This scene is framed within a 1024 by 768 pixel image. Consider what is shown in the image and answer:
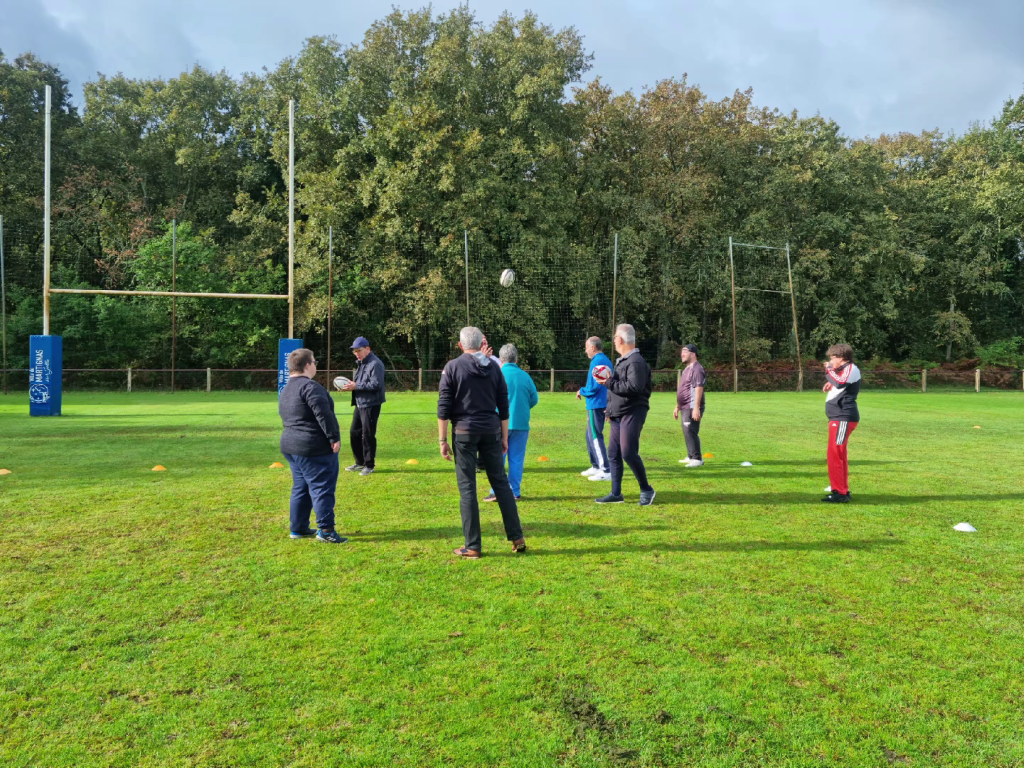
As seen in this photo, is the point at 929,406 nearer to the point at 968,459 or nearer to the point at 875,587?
the point at 968,459

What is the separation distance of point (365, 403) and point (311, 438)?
10.7 ft

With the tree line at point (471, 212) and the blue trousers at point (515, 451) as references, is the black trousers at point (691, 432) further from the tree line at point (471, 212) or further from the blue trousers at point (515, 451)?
the tree line at point (471, 212)

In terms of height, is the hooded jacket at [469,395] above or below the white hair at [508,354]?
below

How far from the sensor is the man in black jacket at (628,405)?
6.85 metres

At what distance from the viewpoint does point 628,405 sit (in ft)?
23.0

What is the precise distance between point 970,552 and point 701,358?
3145cm

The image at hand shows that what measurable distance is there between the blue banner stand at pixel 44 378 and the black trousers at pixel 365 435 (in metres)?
10.9

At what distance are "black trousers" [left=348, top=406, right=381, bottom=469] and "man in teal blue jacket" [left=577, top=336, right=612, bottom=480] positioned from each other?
8.81 feet

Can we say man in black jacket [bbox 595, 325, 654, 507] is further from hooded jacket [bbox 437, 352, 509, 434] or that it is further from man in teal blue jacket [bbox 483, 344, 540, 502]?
hooded jacket [bbox 437, 352, 509, 434]

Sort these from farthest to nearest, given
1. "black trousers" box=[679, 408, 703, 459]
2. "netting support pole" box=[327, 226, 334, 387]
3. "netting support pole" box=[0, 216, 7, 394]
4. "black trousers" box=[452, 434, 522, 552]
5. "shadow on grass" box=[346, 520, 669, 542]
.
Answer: "netting support pole" box=[327, 226, 334, 387], "netting support pole" box=[0, 216, 7, 394], "black trousers" box=[679, 408, 703, 459], "shadow on grass" box=[346, 520, 669, 542], "black trousers" box=[452, 434, 522, 552]

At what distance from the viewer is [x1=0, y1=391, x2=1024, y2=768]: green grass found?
2.82 meters

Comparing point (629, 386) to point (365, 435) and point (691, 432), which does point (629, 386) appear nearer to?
point (691, 432)

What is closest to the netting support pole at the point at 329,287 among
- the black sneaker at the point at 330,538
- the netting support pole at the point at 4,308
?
the netting support pole at the point at 4,308

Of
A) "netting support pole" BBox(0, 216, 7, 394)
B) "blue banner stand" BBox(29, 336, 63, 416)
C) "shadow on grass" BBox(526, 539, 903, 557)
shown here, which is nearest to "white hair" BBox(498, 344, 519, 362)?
"shadow on grass" BBox(526, 539, 903, 557)
